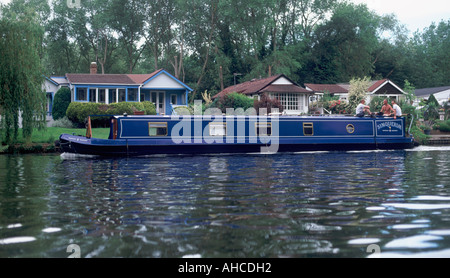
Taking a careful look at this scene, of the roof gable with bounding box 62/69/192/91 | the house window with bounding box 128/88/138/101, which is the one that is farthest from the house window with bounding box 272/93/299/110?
the house window with bounding box 128/88/138/101

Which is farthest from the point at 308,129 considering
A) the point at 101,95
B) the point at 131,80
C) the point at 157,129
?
the point at 131,80

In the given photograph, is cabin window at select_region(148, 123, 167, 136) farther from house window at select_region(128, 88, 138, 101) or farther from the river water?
house window at select_region(128, 88, 138, 101)

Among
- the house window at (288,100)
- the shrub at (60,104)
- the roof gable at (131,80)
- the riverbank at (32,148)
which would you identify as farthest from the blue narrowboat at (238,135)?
the house window at (288,100)

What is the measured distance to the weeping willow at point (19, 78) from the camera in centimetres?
2319

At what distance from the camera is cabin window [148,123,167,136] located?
22.1m

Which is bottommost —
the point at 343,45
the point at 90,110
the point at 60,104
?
the point at 90,110

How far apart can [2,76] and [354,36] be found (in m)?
54.5

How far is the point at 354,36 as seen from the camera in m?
68.2

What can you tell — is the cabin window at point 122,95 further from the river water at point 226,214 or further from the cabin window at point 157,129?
the river water at point 226,214

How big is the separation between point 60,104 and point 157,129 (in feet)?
68.2

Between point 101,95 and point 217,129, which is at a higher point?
point 101,95

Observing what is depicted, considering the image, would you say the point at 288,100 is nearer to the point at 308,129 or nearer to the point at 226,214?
the point at 308,129

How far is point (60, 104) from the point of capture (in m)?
40.1
